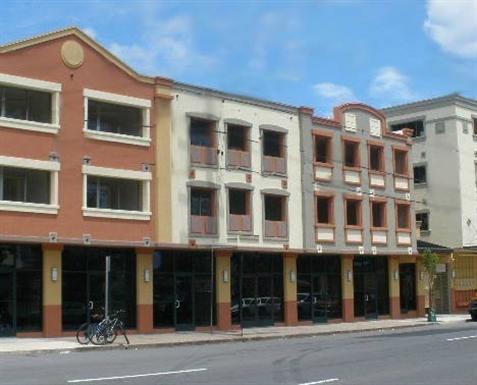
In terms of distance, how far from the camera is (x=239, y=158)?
34156mm

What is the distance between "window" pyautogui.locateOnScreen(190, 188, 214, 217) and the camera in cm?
3244

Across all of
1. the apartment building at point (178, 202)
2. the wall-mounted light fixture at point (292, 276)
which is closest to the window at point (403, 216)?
the apartment building at point (178, 202)

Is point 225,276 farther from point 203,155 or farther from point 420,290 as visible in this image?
point 420,290

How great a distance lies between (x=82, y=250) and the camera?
2906 cm

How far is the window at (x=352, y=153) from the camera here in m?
39.7

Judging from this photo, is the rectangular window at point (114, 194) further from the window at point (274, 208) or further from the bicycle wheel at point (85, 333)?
the window at point (274, 208)

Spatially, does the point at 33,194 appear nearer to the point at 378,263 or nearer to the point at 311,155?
the point at 311,155

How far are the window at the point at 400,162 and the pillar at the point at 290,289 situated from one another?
975 centimetres

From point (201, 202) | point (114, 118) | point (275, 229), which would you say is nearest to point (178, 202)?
point (201, 202)

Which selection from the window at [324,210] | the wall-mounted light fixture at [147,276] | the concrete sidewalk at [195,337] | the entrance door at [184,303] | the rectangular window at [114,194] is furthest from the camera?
the window at [324,210]

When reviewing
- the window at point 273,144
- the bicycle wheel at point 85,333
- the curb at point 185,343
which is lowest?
the curb at point 185,343

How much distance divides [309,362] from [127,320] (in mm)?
13862

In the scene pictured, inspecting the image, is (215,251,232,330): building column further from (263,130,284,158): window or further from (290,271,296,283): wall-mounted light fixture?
(263,130,284,158): window

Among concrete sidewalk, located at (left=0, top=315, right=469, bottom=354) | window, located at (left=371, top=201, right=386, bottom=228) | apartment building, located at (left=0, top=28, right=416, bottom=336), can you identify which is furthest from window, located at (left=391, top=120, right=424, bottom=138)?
concrete sidewalk, located at (left=0, top=315, right=469, bottom=354)
